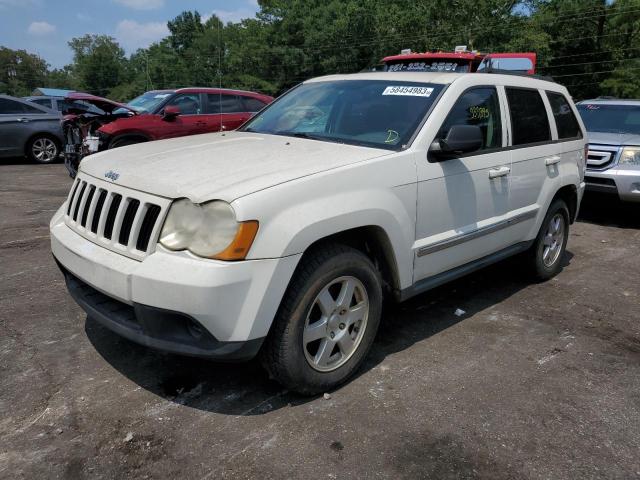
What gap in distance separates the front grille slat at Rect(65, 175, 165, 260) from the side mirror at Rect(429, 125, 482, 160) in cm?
170

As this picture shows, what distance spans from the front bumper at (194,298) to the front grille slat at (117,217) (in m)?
0.08

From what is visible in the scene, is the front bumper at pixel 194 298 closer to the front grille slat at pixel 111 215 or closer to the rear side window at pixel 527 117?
the front grille slat at pixel 111 215

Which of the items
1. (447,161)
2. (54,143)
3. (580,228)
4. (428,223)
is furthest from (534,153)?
(54,143)

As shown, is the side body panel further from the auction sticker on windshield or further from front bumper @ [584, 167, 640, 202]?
front bumper @ [584, 167, 640, 202]

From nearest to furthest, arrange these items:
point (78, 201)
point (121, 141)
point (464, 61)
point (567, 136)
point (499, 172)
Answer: point (78, 201) → point (499, 172) → point (567, 136) → point (121, 141) → point (464, 61)

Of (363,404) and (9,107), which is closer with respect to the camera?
(363,404)

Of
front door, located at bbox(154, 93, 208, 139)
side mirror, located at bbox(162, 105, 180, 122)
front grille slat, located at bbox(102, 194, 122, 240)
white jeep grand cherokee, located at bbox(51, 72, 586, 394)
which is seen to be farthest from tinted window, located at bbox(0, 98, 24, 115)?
front grille slat, located at bbox(102, 194, 122, 240)

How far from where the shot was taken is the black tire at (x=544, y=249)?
4.89 meters

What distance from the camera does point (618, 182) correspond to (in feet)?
24.2

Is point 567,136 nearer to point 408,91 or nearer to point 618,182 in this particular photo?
point 408,91

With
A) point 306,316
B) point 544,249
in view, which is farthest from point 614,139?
point 306,316

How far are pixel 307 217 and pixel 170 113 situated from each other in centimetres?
714

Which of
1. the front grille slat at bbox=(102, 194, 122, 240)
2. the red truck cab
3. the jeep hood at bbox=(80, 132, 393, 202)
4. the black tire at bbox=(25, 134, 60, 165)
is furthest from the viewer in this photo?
the black tire at bbox=(25, 134, 60, 165)

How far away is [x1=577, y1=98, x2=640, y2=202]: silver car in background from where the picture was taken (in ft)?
24.1
